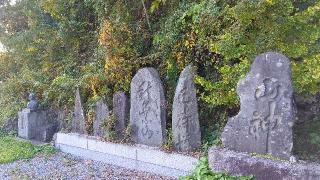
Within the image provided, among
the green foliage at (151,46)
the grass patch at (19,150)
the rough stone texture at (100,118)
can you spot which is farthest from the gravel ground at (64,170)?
the green foliage at (151,46)

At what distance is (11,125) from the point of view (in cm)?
909

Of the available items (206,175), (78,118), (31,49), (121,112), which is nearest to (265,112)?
(206,175)

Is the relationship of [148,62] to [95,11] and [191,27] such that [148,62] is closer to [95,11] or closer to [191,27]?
[191,27]

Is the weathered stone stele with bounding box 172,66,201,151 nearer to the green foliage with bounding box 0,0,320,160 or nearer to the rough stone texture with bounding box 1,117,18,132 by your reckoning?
the green foliage with bounding box 0,0,320,160

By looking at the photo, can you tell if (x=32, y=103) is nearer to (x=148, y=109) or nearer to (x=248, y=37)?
(x=148, y=109)

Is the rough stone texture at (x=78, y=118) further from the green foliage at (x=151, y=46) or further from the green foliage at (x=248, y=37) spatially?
the green foliage at (x=248, y=37)

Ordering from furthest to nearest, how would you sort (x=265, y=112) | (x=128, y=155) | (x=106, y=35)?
1. (x=106, y=35)
2. (x=128, y=155)
3. (x=265, y=112)

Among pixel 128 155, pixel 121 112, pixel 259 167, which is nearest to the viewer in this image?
pixel 259 167

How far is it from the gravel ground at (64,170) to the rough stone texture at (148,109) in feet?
2.01

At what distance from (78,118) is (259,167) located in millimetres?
4134

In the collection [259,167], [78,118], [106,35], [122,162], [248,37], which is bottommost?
[122,162]

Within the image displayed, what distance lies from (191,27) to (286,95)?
2.45 meters

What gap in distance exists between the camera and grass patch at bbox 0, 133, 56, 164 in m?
6.88

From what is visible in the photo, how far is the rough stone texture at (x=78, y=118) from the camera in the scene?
23.9 ft
